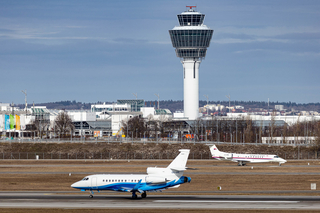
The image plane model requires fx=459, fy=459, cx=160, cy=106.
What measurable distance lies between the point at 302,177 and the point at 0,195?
167 ft

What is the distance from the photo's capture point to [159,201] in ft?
176

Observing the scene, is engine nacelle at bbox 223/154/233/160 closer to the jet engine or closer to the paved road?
the paved road

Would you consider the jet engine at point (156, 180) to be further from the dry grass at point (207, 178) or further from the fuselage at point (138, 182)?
the dry grass at point (207, 178)

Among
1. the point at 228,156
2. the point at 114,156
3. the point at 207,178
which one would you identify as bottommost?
the point at 207,178

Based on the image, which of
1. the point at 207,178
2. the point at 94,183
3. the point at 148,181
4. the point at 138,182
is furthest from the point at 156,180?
the point at 207,178

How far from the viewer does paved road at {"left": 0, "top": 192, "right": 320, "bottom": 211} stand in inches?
1981

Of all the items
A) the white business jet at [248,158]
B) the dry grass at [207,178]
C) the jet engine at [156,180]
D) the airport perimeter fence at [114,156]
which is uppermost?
the jet engine at [156,180]

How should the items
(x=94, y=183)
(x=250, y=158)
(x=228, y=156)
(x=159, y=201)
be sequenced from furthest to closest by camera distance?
(x=228, y=156) → (x=250, y=158) → (x=94, y=183) → (x=159, y=201)

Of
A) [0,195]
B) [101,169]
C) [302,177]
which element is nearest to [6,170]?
[101,169]

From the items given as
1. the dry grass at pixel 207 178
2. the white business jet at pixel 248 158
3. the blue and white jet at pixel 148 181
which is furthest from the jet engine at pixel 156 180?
the white business jet at pixel 248 158

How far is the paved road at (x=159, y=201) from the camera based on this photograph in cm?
5031

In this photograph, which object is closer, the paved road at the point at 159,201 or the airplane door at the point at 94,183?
the paved road at the point at 159,201

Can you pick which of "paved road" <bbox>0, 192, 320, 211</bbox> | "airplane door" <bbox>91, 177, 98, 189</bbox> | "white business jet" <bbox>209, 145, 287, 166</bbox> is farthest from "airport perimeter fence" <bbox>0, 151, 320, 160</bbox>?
"airplane door" <bbox>91, 177, 98, 189</bbox>

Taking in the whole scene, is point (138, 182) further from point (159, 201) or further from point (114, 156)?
point (114, 156)
